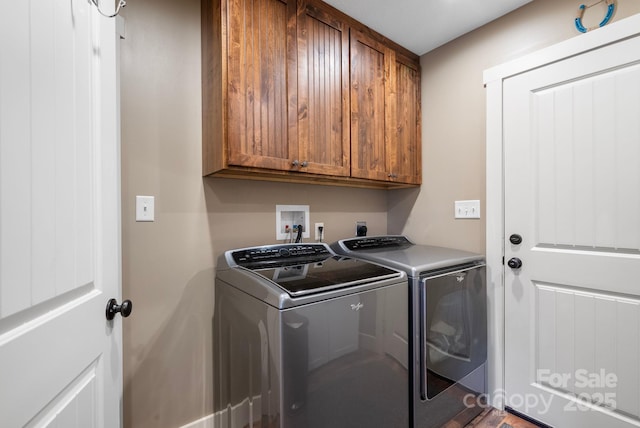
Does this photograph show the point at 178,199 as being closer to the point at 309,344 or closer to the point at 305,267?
the point at 305,267

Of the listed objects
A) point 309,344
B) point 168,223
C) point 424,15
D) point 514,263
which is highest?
point 424,15

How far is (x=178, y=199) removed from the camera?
1.45 m

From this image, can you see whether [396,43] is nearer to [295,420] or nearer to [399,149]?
[399,149]

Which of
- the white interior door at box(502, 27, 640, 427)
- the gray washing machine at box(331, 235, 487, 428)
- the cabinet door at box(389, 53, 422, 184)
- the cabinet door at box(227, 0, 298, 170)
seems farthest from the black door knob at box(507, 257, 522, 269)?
the cabinet door at box(227, 0, 298, 170)

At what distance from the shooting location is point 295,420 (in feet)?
3.24

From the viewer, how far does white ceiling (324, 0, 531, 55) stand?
1.64m

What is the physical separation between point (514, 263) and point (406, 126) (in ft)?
3.80

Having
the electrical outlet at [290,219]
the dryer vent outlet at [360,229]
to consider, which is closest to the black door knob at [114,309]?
the electrical outlet at [290,219]

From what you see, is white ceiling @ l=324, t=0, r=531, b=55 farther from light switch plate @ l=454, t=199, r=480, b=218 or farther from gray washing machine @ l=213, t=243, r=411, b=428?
gray washing machine @ l=213, t=243, r=411, b=428

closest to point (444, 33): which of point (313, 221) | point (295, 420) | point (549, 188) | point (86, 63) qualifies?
point (549, 188)

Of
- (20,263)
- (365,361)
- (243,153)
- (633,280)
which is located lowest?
(365,361)

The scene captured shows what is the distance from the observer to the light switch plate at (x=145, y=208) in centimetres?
134

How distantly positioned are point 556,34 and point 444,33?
0.63 meters

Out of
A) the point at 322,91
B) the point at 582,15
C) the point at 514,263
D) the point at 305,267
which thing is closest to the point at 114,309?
the point at 305,267
